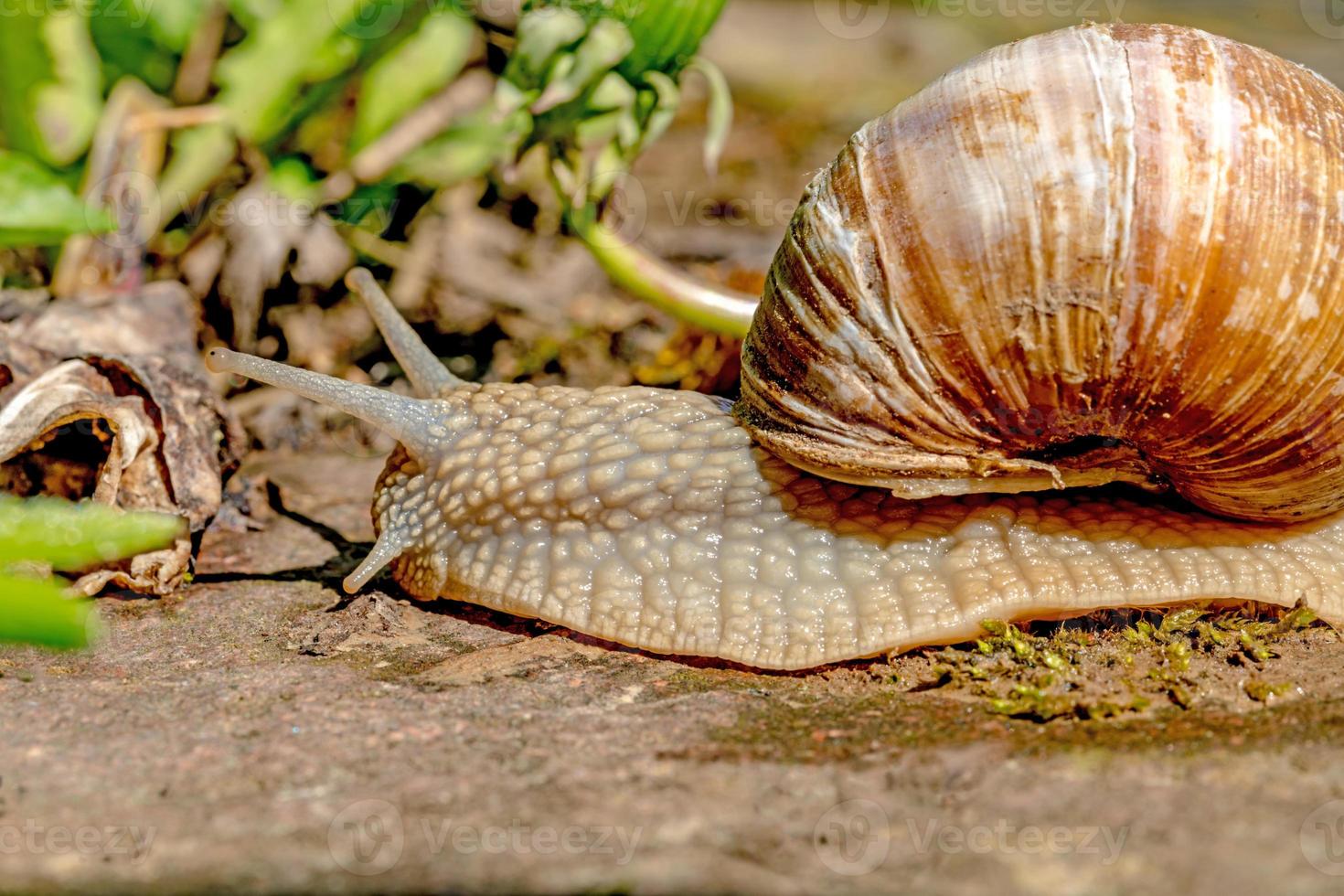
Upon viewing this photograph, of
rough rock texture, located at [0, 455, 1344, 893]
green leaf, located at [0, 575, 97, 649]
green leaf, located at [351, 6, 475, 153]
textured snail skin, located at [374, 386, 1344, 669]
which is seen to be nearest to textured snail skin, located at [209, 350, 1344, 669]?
textured snail skin, located at [374, 386, 1344, 669]

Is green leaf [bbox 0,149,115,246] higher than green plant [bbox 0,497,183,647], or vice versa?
green leaf [bbox 0,149,115,246]

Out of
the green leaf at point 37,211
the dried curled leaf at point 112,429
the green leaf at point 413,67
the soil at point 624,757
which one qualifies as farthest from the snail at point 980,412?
the green leaf at point 413,67

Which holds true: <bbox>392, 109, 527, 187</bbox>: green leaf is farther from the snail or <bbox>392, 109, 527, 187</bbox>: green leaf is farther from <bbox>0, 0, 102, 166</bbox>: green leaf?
the snail

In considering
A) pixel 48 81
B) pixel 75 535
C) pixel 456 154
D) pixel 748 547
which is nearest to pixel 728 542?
pixel 748 547

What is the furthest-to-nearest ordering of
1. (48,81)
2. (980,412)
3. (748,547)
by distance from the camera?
(48,81)
(748,547)
(980,412)

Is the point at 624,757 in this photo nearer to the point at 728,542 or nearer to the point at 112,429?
the point at 728,542

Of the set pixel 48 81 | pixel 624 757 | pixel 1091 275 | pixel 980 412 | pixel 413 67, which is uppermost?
pixel 413 67

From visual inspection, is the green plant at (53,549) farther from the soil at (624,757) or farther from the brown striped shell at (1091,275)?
the brown striped shell at (1091,275)

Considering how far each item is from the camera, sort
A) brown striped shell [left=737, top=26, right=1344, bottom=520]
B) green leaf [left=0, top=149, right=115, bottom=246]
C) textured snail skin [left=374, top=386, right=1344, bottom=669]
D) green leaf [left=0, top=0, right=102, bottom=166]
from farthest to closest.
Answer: green leaf [left=0, top=0, right=102, bottom=166] → green leaf [left=0, top=149, right=115, bottom=246] → textured snail skin [left=374, top=386, right=1344, bottom=669] → brown striped shell [left=737, top=26, right=1344, bottom=520]
